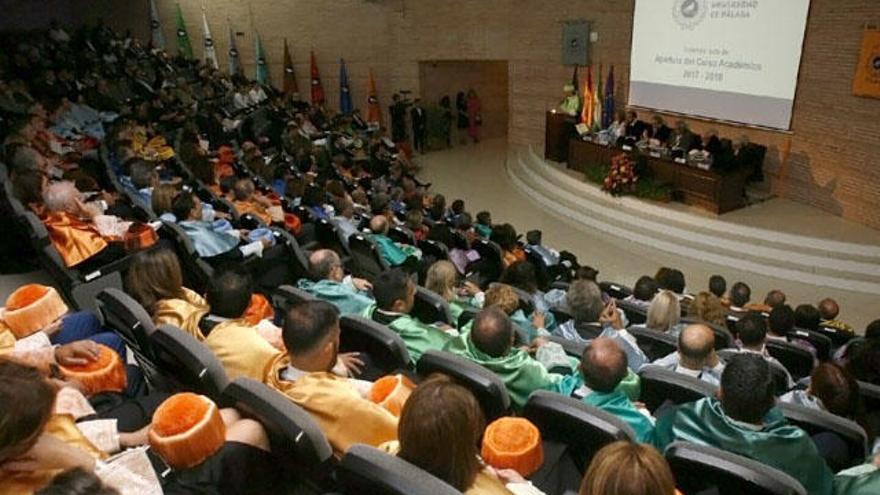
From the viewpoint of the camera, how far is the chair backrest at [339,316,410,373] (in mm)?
2959

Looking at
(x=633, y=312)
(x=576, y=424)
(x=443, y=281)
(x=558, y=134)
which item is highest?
(x=576, y=424)

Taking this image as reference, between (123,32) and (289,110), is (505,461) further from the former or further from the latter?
(123,32)

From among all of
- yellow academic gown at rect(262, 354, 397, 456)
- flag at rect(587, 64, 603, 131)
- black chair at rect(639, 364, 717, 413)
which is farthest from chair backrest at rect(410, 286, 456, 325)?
flag at rect(587, 64, 603, 131)

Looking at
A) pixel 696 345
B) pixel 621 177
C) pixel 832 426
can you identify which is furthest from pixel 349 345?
pixel 621 177

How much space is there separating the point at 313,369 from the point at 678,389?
158 cm

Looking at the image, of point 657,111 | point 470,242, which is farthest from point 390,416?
point 657,111

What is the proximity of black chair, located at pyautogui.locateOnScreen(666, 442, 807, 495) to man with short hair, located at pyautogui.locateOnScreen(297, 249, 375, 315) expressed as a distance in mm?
2142

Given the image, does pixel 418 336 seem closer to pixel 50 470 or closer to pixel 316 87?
pixel 50 470

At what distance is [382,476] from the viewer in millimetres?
1760

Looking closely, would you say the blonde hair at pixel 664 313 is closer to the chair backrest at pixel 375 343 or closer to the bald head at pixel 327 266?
the chair backrest at pixel 375 343

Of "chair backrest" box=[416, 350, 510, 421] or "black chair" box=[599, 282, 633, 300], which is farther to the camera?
"black chair" box=[599, 282, 633, 300]

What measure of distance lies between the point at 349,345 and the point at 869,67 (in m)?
7.53

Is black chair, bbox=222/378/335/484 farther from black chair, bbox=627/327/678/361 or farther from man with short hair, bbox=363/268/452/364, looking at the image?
black chair, bbox=627/327/678/361

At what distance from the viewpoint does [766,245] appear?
777 centimetres
